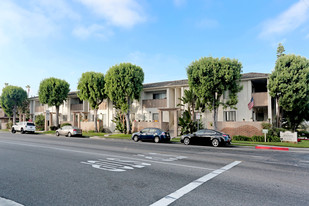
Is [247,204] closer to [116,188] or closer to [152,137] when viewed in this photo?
[116,188]

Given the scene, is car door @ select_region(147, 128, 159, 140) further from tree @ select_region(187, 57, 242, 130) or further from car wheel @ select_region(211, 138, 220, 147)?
tree @ select_region(187, 57, 242, 130)

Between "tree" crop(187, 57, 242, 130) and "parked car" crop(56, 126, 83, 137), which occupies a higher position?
"tree" crop(187, 57, 242, 130)

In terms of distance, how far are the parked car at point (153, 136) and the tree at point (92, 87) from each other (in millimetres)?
12015

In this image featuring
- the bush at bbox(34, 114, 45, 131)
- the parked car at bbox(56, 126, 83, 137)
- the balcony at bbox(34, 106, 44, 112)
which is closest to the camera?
the parked car at bbox(56, 126, 83, 137)

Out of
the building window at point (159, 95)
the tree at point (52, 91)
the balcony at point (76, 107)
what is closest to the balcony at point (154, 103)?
the building window at point (159, 95)

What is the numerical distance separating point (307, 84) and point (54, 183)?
21.8 m

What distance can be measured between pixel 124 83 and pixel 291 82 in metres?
18.1

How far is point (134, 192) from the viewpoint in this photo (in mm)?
5266

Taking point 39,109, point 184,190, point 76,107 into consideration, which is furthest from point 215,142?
point 39,109

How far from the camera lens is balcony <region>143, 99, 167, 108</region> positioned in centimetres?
2979

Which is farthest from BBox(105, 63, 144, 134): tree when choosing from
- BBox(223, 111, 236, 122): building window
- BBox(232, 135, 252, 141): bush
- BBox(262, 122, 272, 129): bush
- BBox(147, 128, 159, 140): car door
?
BBox(262, 122, 272, 129): bush

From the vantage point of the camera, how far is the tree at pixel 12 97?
144ft

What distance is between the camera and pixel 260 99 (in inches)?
935

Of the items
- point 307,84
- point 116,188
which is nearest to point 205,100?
point 307,84
